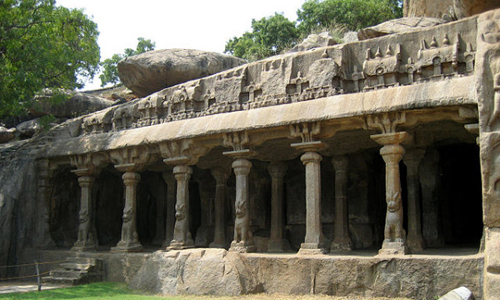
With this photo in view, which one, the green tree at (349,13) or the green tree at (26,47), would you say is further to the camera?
the green tree at (349,13)

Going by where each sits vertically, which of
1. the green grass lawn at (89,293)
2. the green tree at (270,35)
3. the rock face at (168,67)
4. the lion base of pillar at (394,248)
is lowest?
the green grass lawn at (89,293)

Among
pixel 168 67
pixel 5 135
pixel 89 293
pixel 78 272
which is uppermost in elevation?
pixel 168 67

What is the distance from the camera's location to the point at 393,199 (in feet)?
34.5

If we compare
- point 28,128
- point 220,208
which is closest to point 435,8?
point 220,208

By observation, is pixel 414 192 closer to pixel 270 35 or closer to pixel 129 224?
pixel 129 224

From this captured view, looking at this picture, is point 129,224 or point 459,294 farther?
point 129,224

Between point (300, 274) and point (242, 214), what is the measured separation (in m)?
2.44

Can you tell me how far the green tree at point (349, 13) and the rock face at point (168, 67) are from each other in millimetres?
13443

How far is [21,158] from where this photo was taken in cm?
1661

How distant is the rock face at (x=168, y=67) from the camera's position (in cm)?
1845

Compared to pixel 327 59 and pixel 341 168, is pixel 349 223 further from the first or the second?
pixel 327 59

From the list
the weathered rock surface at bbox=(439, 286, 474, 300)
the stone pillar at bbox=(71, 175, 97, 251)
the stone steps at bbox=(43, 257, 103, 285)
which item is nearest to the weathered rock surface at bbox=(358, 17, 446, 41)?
the weathered rock surface at bbox=(439, 286, 474, 300)

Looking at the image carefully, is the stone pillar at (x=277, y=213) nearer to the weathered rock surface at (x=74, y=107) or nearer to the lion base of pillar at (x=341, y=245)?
the lion base of pillar at (x=341, y=245)

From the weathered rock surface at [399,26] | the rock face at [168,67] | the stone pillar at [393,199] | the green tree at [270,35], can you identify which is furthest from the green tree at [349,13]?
the stone pillar at [393,199]
